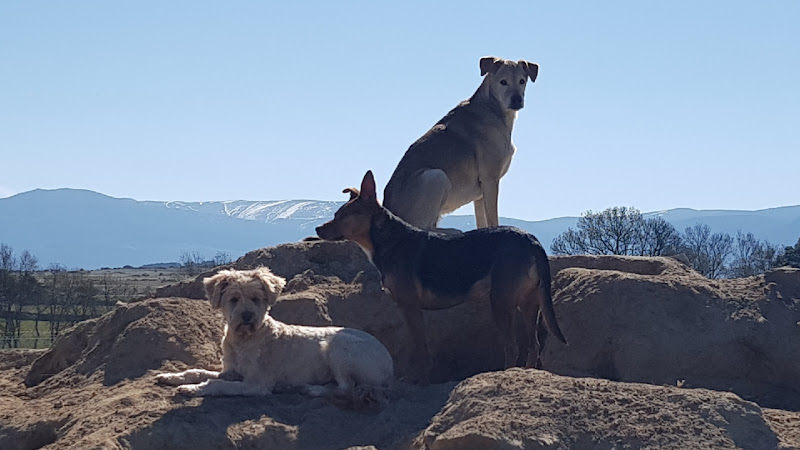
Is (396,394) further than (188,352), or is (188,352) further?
(188,352)

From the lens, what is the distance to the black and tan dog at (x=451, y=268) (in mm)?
10367

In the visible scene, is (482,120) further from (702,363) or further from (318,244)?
(702,363)

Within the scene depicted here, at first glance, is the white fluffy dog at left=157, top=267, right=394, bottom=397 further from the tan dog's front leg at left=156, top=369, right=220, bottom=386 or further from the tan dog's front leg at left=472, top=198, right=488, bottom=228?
the tan dog's front leg at left=472, top=198, right=488, bottom=228

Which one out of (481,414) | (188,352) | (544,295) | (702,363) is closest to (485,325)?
(544,295)

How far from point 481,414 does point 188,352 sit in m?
3.76

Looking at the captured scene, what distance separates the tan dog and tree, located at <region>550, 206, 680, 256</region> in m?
23.3

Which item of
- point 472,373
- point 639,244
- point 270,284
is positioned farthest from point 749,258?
point 270,284

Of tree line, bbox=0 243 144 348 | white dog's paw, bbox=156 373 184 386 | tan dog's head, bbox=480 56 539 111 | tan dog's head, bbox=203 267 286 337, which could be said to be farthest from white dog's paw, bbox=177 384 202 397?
tree line, bbox=0 243 144 348

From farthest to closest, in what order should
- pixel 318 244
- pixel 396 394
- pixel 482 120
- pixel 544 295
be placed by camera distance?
pixel 482 120 → pixel 318 244 → pixel 544 295 → pixel 396 394

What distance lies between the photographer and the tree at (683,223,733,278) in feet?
129

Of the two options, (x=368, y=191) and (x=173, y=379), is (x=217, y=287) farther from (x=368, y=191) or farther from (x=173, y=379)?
(x=368, y=191)

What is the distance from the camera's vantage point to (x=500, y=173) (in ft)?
47.4

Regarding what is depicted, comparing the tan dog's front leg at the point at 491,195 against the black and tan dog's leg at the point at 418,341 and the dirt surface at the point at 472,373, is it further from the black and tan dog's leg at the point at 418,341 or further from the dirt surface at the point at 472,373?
the black and tan dog's leg at the point at 418,341

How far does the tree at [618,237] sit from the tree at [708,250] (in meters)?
1.07
